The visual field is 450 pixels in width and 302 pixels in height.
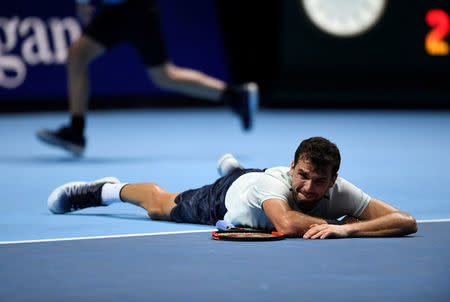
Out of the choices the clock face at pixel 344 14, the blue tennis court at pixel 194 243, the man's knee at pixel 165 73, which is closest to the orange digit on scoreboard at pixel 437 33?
the clock face at pixel 344 14

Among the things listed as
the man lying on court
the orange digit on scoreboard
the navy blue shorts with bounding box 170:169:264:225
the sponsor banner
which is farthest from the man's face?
the orange digit on scoreboard

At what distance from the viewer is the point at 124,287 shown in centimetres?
306

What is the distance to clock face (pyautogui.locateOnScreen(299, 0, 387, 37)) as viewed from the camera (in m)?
12.8

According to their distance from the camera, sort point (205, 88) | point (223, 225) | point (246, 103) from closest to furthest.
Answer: point (223, 225) < point (205, 88) < point (246, 103)

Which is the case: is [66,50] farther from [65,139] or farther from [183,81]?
A: [183,81]

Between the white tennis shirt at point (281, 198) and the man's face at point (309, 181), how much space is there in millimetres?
80

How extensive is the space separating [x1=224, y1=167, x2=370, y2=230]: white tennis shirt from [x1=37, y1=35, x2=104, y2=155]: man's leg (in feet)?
11.7

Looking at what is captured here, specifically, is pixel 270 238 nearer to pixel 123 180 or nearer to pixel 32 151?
pixel 123 180

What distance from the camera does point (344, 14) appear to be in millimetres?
12828

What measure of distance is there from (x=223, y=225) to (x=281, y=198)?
42cm

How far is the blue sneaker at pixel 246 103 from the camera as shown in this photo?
7.78 metres

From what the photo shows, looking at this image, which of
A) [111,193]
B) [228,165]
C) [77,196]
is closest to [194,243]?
[111,193]

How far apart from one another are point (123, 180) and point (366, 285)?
3459mm

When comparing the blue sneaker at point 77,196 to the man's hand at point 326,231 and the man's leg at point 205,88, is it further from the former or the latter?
the man's leg at point 205,88
